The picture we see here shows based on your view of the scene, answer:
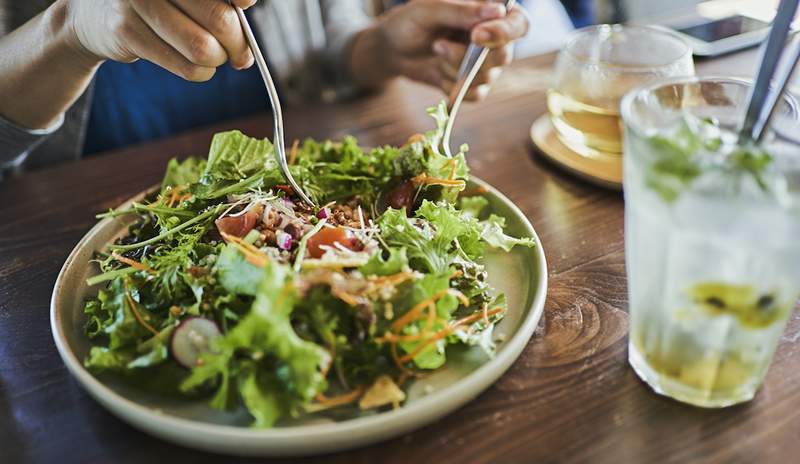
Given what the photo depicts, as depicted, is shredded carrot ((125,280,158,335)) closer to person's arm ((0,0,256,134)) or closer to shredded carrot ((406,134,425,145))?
person's arm ((0,0,256,134))

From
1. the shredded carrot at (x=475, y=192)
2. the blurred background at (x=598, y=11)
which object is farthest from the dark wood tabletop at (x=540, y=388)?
the blurred background at (x=598, y=11)

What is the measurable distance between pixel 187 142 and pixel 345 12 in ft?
3.69

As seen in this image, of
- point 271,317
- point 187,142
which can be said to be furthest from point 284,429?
point 187,142

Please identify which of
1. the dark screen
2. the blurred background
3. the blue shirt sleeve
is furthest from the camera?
the blurred background

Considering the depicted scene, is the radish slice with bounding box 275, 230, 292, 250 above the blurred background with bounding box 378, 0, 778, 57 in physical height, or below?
above

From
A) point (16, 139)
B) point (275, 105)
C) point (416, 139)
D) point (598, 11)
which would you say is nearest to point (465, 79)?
point (416, 139)

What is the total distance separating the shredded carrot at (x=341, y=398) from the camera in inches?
36.6

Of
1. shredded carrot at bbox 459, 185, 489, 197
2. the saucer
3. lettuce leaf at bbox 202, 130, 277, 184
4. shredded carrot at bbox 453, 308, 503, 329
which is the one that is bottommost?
the saucer

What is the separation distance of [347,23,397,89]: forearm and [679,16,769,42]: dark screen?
1.13 meters

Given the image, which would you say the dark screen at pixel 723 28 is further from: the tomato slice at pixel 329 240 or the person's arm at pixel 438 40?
the tomato slice at pixel 329 240

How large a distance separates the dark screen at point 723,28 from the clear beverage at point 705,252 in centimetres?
158

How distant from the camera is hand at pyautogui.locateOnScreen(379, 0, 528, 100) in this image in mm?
1828

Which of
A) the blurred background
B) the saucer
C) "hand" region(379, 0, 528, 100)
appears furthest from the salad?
the blurred background

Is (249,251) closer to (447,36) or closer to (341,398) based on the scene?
(341,398)
